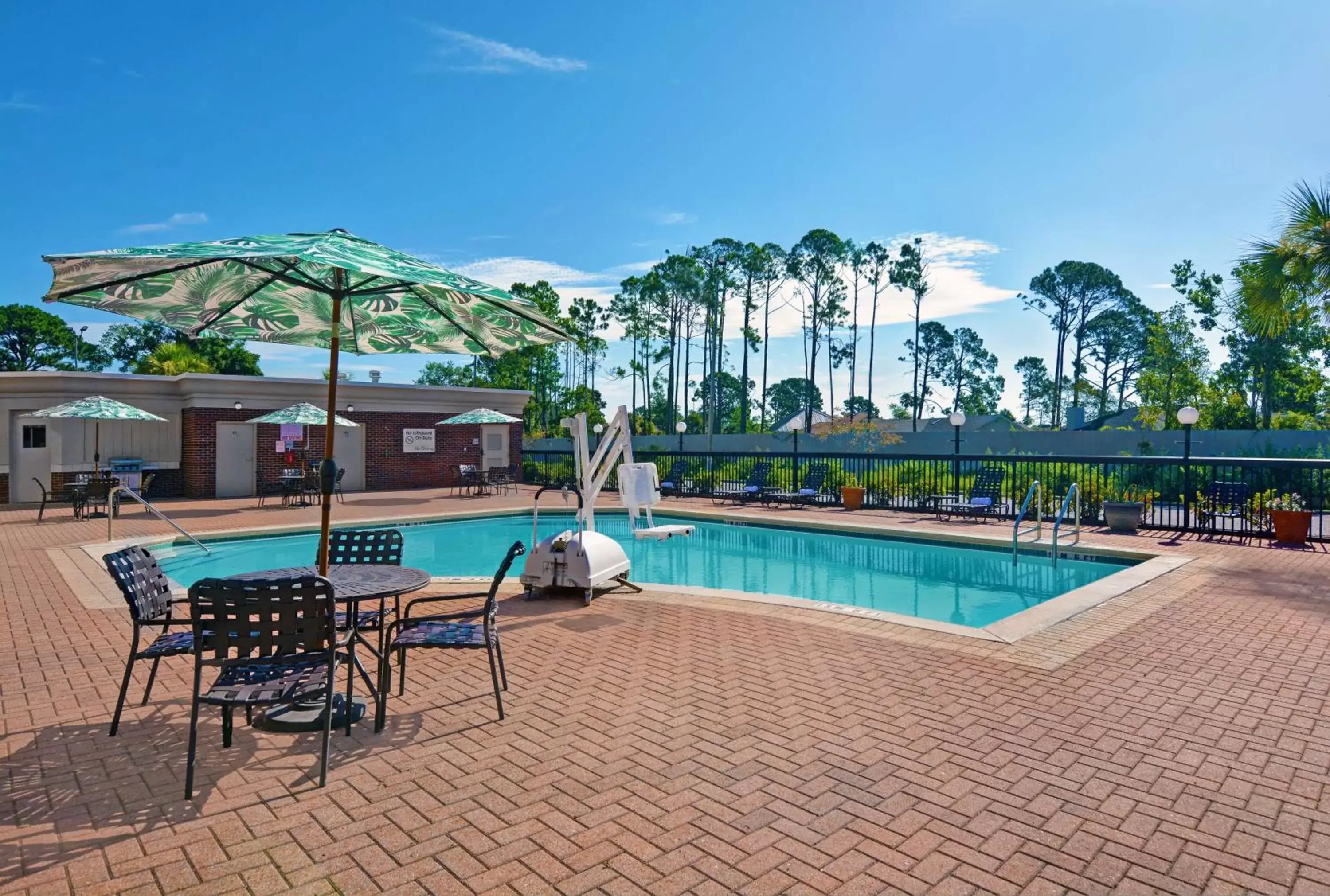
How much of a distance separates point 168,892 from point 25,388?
755 inches

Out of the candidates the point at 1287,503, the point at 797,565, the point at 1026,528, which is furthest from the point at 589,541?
the point at 1287,503

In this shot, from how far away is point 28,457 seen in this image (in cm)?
1658

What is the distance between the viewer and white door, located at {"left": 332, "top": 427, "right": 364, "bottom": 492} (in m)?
20.0

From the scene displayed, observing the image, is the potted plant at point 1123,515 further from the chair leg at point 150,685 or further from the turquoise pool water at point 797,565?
the chair leg at point 150,685

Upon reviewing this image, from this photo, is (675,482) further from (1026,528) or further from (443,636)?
(443,636)

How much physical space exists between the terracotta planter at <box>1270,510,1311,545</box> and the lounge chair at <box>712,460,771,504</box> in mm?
8427

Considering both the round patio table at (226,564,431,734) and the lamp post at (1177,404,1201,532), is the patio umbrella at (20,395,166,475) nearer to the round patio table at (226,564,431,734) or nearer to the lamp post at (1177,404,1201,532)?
the round patio table at (226,564,431,734)

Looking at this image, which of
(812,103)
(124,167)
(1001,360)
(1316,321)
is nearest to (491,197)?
(124,167)

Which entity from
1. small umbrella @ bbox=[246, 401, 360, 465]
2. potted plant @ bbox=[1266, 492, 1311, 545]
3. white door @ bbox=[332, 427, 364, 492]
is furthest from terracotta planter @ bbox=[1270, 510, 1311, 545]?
white door @ bbox=[332, 427, 364, 492]

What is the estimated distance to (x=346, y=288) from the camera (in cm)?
419

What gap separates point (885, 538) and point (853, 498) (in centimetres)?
298

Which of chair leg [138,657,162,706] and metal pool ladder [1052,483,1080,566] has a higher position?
metal pool ladder [1052,483,1080,566]

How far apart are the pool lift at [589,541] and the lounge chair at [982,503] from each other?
6.87 metres

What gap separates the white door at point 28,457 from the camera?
16438 millimetres
